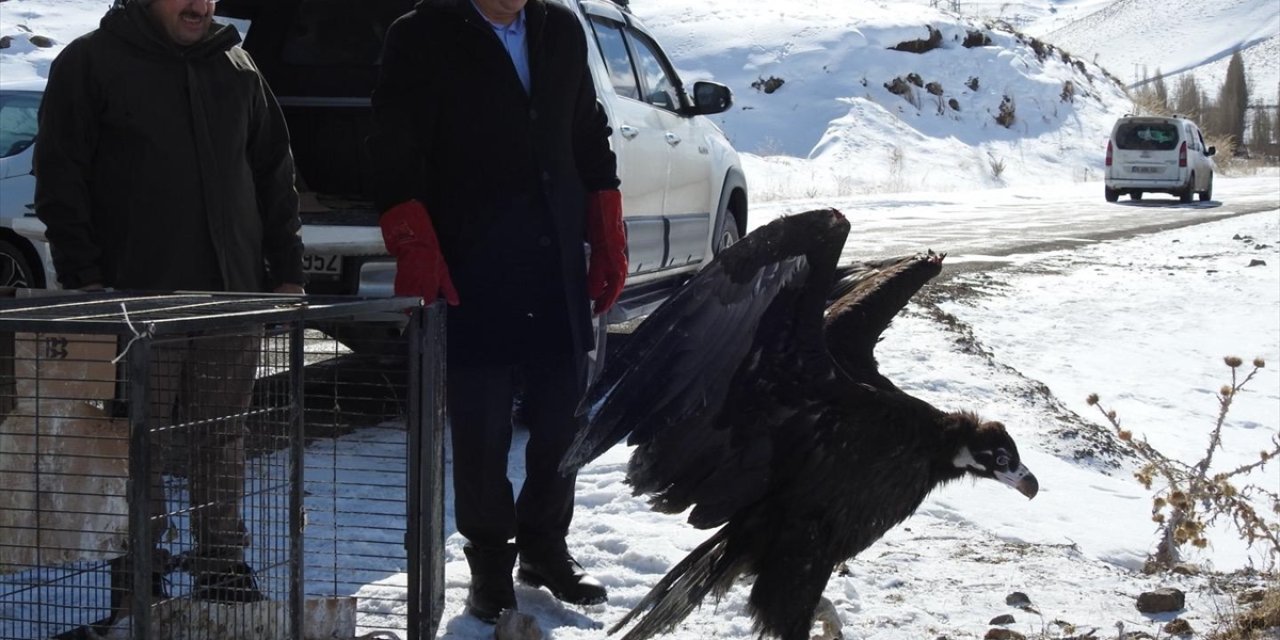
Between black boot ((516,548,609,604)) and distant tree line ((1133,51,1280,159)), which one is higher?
distant tree line ((1133,51,1280,159))

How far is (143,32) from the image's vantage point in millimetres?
3859

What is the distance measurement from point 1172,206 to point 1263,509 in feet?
57.9

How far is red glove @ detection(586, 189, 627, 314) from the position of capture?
422 cm

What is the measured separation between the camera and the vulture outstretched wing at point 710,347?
370 centimetres

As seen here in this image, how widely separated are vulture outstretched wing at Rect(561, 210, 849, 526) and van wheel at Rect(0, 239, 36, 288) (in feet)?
18.1

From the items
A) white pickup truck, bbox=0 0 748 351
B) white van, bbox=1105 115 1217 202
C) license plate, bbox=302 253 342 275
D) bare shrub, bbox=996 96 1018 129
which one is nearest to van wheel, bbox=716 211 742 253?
white pickup truck, bbox=0 0 748 351

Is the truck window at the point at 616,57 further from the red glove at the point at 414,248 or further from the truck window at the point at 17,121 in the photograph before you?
the truck window at the point at 17,121

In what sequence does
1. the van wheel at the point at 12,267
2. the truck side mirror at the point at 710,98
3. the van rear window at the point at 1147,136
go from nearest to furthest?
the truck side mirror at the point at 710,98 < the van wheel at the point at 12,267 < the van rear window at the point at 1147,136

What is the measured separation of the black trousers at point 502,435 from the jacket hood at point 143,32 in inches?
46.7

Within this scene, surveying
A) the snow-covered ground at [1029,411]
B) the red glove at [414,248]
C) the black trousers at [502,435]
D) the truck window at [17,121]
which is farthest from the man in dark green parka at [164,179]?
the truck window at [17,121]

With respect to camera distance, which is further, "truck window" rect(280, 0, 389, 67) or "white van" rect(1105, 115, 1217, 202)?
"white van" rect(1105, 115, 1217, 202)

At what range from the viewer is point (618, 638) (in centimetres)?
402

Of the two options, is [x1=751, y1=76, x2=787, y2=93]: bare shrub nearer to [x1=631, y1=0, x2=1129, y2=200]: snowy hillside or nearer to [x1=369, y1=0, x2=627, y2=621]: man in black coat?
[x1=631, y1=0, x2=1129, y2=200]: snowy hillside

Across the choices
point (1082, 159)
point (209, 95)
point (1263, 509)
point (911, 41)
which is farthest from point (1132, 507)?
point (911, 41)
